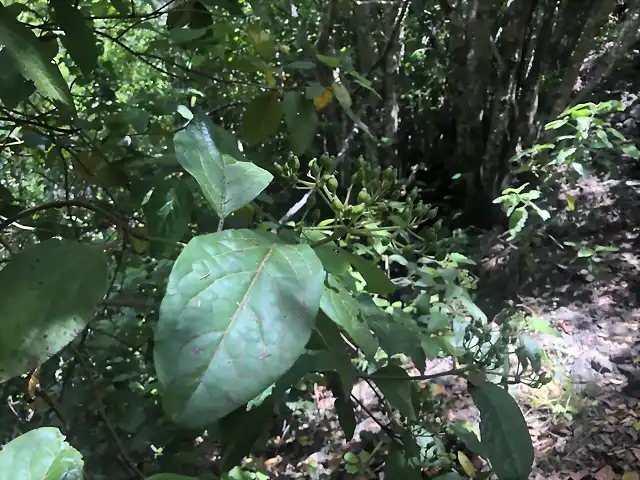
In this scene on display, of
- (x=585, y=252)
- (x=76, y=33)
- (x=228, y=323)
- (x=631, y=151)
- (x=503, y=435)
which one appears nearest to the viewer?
(x=228, y=323)

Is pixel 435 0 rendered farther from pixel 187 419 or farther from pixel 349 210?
pixel 187 419

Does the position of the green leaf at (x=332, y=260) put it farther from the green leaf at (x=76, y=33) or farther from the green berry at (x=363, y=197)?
the green leaf at (x=76, y=33)

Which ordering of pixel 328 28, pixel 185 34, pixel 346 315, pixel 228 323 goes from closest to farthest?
1. pixel 228 323
2. pixel 346 315
3. pixel 185 34
4. pixel 328 28

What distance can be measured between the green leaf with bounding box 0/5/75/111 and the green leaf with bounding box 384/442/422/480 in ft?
2.26

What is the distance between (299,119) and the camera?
93cm

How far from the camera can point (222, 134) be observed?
726 mm

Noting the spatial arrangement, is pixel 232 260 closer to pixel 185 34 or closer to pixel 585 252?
pixel 185 34

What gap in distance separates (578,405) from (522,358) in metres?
1.13

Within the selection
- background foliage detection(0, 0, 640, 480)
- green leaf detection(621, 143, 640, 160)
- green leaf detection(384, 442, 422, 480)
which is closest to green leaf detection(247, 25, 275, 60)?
background foliage detection(0, 0, 640, 480)

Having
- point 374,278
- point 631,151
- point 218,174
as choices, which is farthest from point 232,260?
point 631,151

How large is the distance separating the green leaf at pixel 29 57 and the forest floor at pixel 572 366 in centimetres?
102

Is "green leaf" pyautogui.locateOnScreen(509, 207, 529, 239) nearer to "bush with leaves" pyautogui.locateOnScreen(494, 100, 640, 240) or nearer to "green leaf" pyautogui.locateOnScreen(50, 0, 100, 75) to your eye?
"bush with leaves" pyautogui.locateOnScreen(494, 100, 640, 240)

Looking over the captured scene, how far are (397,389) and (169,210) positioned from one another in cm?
44

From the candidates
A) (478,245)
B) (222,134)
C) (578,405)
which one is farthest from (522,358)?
(478,245)
